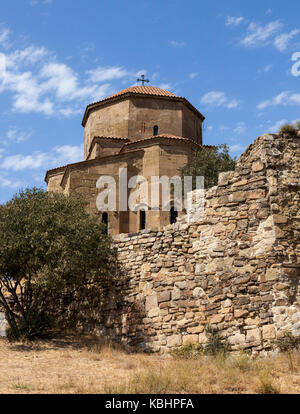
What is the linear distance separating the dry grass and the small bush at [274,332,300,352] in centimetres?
27

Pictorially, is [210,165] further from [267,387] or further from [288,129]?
[267,387]

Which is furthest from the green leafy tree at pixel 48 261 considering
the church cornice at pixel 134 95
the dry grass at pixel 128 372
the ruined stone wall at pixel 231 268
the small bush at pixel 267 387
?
the church cornice at pixel 134 95

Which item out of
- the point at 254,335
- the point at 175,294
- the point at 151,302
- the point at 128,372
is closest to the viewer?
the point at 128,372

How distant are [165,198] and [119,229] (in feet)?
9.56

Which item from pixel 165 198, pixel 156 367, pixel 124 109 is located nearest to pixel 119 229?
pixel 165 198

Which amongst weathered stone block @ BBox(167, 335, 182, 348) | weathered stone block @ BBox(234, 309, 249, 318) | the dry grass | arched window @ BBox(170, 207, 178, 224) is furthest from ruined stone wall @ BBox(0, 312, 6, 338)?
arched window @ BBox(170, 207, 178, 224)

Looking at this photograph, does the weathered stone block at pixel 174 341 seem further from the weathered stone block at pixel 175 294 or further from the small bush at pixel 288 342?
the small bush at pixel 288 342

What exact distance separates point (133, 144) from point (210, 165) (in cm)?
539

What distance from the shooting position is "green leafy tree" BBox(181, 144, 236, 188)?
76.5 ft

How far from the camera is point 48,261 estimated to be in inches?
481

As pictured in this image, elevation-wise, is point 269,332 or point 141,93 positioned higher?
point 141,93

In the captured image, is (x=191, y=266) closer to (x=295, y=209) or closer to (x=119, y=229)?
(x=295, y=209)

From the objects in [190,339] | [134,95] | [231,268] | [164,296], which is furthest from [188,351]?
[134,95]

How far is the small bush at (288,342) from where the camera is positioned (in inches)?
388
